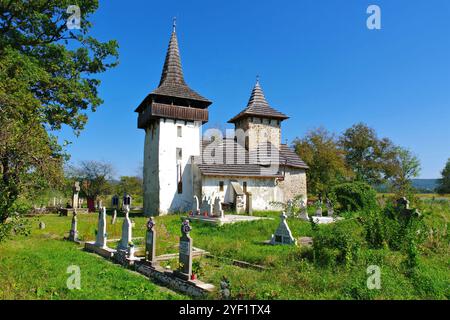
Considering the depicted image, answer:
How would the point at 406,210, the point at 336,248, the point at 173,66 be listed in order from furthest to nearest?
1. the point at 173,66
2. the point at 406,210
3. the point at 336,248

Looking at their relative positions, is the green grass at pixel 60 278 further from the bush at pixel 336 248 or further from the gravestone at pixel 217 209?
the gravestone at pixel 217 209

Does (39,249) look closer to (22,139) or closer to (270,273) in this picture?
(22,139)

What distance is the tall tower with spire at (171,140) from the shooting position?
1016 inches

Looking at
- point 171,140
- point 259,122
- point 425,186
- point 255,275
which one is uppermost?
point 259,122

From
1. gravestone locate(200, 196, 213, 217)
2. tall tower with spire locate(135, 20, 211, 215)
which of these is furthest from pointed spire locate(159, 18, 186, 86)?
gravestone locate(200, 196, 213, 217)

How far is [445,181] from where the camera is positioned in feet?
191

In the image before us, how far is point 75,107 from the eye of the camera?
19.6 meters

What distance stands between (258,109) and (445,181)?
153 ft

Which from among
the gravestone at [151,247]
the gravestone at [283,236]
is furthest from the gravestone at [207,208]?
the gravestone at [151,247]

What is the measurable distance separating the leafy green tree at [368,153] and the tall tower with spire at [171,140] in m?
26.3

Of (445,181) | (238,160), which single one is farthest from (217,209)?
(445,181)

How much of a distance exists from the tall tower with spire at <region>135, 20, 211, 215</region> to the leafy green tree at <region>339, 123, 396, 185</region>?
2626cm

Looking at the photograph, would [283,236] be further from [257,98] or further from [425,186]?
[425,186]
